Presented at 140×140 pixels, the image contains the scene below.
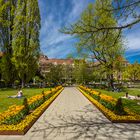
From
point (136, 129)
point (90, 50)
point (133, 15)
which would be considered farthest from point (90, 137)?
point (90, 50)

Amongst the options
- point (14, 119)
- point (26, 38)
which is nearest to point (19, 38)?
point (26, 38)

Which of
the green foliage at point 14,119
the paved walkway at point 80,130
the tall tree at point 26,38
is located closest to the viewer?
the paved walkway at point 80,130

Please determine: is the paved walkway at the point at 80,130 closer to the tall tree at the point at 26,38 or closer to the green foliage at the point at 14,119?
the green foliage at the point at 14,119

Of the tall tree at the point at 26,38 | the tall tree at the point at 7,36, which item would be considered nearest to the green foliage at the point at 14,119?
the tall tree at the point at 26,38

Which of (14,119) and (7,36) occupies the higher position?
(7,36)

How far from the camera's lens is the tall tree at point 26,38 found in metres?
49.3

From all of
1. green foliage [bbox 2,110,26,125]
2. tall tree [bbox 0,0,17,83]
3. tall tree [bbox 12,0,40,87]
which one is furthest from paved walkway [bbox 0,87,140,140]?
tall tree [bbox 0,0,17,83]

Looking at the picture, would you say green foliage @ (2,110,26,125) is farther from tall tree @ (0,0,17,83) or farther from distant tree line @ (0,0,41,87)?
tall tree @ (0,0,17,83)

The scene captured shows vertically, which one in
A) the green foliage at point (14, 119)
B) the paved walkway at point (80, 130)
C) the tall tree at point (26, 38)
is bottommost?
the paved walkway at point (80, 130)

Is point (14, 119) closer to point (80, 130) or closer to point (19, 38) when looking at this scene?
point (80, 130)

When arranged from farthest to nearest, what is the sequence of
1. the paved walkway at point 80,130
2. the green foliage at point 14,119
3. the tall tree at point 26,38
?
the tall tree at point 26,38, the green foliage at point 14,119, the paved walkway at point 80,130

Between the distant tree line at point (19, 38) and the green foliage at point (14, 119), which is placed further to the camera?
the distant tree line at point (19, 38)

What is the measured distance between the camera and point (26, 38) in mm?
51250

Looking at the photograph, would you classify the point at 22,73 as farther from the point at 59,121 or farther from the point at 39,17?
the point at 59,121
